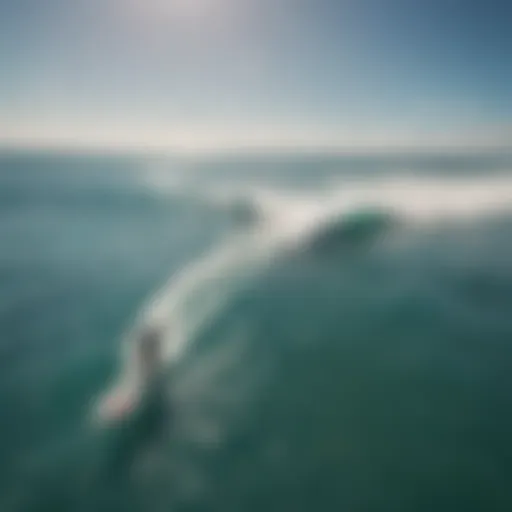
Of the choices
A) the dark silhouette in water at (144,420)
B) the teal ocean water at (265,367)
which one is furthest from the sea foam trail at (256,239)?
the dark silhouette in water at (144,420)

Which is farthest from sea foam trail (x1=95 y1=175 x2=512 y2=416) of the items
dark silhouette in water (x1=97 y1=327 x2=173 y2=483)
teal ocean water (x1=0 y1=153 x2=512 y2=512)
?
dark silhouette in water (x1=97 y1=327 x2=173 y2=483)

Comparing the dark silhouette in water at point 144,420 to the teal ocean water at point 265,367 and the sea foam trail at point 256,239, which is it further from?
the sea foam trail at point 256,239

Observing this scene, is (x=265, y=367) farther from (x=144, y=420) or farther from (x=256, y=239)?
(x=256, y=239)

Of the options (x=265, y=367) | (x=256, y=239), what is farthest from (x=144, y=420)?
(x=256, y=239)

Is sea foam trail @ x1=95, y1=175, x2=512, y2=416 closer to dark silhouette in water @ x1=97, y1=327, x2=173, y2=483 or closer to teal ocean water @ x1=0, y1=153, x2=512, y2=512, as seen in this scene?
teal ocean water @ x1=0, y1=153, x2=512, y2=512

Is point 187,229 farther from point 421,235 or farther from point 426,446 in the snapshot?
point 426,446

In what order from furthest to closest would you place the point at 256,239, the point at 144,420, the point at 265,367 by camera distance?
the point at 256,239
the point at 265,367
the point at 144,420
